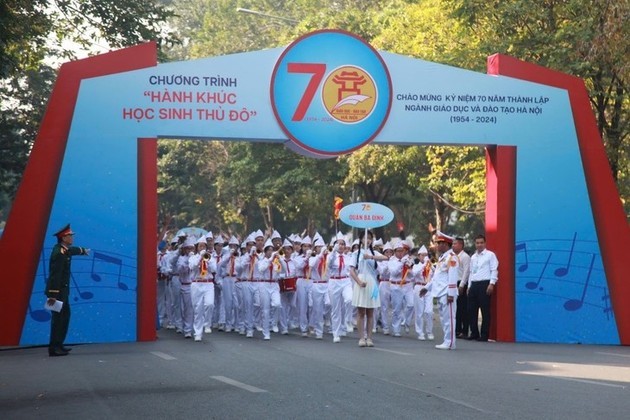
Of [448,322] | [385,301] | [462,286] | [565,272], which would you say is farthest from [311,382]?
[385,301]

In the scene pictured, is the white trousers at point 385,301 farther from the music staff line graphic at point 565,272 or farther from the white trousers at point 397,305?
the music staff line graphic at point 565,272

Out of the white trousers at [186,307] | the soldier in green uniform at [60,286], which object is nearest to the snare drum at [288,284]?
the white trousers at [186,307]

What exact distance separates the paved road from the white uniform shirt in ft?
6.59

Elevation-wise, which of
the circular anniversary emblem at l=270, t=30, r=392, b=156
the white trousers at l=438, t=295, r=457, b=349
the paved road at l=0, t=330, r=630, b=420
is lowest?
the paved road at l=0, t=330, r=630, b=420

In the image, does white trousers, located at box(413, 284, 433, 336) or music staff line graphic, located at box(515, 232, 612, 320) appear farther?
white trousers, located at box(413, 284, 433, 336)

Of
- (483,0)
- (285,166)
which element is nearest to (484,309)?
(483,0)

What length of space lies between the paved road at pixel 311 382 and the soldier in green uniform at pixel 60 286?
0.33m

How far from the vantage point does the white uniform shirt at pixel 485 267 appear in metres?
21.6

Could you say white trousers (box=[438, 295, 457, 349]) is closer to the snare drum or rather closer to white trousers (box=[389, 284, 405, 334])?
white trousers (box=[389, 284, 405, 334])

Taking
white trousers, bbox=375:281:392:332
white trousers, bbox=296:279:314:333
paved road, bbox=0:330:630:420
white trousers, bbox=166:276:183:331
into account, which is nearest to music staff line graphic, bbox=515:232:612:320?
paved road, bbox=0:330:630:420

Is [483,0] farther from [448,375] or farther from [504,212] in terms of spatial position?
[448,375]

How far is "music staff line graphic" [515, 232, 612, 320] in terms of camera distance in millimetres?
21859

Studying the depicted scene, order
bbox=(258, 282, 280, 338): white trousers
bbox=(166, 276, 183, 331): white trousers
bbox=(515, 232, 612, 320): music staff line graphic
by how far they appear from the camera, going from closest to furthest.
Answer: bbox=(515, 232, 612, 320): music staff line graphic < bbox=(258, 282, 280, 338): white trousers < bbox=(166, 276, 183, 331): white trousers

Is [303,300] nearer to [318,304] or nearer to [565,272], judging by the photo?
[318,304]
